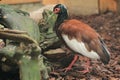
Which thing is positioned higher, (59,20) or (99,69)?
(59,20)

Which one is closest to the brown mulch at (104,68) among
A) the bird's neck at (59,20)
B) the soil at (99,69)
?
the soil at (99,69)

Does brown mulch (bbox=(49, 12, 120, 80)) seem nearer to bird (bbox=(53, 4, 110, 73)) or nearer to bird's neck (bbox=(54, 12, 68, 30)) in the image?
bird (bbox=(53, 4, 110, 73))

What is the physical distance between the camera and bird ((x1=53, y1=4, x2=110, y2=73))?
374 cm

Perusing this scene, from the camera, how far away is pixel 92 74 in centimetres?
391

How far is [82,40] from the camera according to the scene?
381 cm

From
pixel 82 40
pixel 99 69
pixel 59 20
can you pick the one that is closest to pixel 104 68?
pixel 99 69

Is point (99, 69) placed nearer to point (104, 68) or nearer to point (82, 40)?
point (104, 68)

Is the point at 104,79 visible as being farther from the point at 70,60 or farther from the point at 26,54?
the point at 26,54

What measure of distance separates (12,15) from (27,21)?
15 cm

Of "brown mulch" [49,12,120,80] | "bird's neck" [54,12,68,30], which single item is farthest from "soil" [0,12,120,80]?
"bird's neck" [54,12,68,30]

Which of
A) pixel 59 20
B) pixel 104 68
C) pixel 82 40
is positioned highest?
pixel 59 20

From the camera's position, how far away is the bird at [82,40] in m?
3.74

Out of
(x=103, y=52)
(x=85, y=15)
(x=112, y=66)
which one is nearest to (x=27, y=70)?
(x=103, y=52)

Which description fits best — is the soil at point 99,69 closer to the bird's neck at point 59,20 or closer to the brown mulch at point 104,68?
the brown mulch at point 104,68
